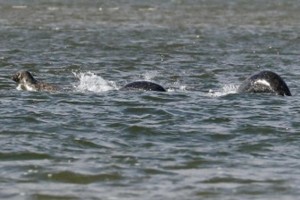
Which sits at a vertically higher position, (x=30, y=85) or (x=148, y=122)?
(x=30, y=85)

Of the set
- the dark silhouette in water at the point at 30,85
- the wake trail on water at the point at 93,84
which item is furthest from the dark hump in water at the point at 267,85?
the dark silhouette in water at the point at 30,85

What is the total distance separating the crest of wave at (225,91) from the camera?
60.1 feet

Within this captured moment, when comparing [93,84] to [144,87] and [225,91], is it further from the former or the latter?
A: [225,91]

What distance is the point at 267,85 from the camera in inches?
715

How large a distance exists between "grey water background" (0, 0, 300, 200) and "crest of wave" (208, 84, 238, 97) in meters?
0.04

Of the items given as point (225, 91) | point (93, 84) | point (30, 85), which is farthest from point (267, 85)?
point (30, 85)

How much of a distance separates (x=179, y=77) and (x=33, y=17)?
2153cm

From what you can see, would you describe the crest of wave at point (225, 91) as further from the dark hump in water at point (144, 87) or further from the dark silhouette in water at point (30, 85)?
the dark silhouette in water at point (30, 85)

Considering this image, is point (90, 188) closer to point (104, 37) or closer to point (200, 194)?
point (200, 194)

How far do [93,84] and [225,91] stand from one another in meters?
2.58

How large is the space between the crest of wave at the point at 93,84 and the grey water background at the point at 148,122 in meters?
0.03

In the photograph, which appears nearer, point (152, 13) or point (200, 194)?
point (200, 194)

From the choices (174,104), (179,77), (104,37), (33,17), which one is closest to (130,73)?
(179,77)

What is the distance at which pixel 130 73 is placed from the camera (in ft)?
73.9
